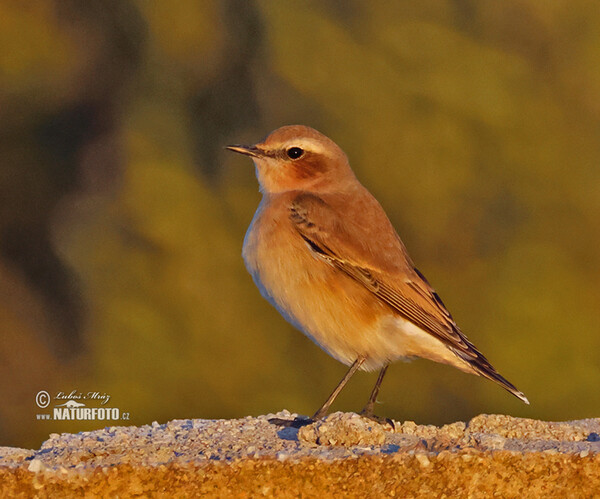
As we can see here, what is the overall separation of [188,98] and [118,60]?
1228 mm

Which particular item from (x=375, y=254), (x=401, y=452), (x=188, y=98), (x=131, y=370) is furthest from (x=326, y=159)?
(x=188, y=98)

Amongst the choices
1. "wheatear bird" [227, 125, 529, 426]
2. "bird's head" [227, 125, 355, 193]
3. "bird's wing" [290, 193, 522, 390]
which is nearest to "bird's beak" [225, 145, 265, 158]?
"bird's head" [227, 125, 355, 193]

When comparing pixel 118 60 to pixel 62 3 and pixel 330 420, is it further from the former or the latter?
pixel 330 420

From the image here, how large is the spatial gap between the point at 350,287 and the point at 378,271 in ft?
0.59

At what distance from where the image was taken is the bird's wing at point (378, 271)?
20.8 feet

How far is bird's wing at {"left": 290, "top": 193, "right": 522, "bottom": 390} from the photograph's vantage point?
6352 mm

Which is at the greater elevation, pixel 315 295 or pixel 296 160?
pixel 296 160

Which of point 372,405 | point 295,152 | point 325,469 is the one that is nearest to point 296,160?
point 295,152

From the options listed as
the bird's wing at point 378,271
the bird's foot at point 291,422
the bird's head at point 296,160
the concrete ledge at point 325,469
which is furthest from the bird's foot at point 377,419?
the bird's head at point 296,160

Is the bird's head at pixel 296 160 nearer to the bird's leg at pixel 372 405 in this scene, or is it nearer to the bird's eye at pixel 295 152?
the bird's eye at pixel 295 152

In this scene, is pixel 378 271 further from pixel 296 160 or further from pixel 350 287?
pixel 296 160

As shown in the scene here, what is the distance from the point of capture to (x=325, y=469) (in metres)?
4.85

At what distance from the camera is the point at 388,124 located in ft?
32.4

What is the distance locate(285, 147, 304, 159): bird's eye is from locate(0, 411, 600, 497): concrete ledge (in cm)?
200
